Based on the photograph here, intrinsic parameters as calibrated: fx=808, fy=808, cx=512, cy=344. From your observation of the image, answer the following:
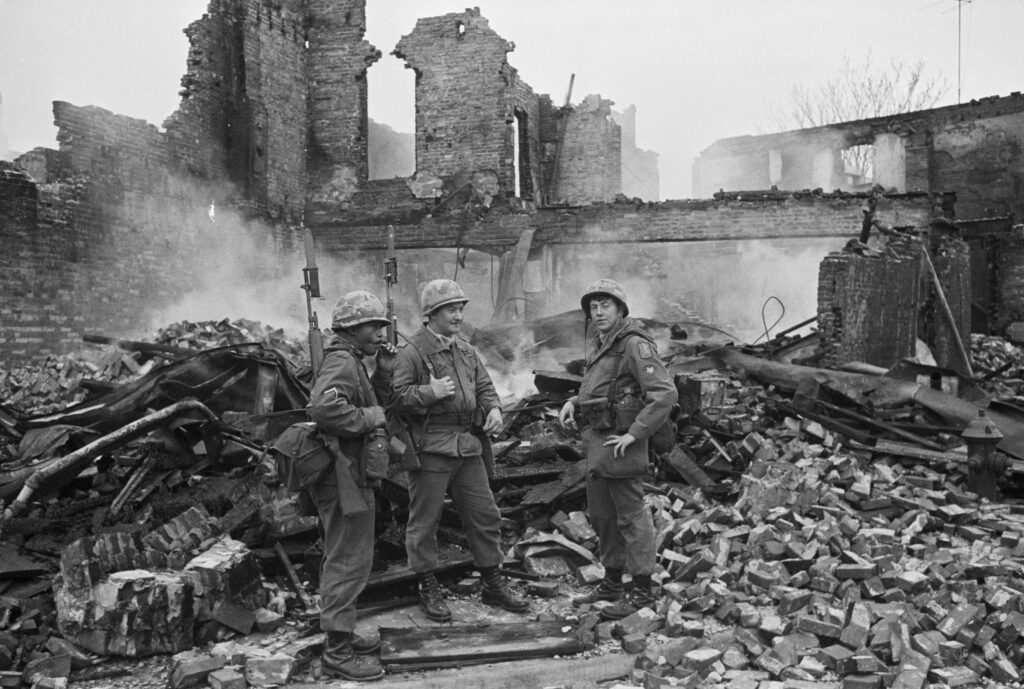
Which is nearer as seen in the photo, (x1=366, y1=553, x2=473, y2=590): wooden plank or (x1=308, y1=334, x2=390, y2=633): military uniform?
(x1=308, y1=334, x2=390, y2=633): military uniform

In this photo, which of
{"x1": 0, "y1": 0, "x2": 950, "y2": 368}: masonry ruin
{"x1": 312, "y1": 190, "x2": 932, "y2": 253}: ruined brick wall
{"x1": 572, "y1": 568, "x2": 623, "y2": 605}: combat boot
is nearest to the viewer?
{"x1": 572, "y1": 568, "x2": 623, "y2": 605}: combat boot

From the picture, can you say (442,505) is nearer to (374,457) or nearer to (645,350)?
(374,457)

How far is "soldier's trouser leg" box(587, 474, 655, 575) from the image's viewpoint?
482cm

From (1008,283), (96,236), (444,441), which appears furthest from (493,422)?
(1008,283)

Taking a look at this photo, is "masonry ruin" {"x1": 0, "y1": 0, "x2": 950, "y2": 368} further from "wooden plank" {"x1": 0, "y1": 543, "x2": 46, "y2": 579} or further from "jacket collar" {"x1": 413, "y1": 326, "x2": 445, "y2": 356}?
"jacket collar" {"x1": 413, "y1": 326, "x2": 445, "y2": 356}

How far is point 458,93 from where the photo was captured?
20.1 metres

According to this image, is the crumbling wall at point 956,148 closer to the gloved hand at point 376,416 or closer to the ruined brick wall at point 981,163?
the ruined brick wall at point 981,163

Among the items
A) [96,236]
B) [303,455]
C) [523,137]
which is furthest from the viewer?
[523,137]

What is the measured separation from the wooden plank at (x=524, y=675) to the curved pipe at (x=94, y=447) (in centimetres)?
232

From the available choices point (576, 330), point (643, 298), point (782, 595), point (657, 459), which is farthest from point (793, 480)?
point (643, 298)

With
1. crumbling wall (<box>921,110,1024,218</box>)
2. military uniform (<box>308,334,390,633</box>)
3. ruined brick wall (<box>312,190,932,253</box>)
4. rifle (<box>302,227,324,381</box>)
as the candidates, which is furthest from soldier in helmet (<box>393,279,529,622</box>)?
crumbling wall (<box>921,110,1024,218</box>)

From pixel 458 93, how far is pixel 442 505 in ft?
55.3

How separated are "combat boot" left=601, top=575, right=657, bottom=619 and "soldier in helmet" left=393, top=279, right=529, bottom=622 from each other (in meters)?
0.54

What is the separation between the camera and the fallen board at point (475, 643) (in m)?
4.25
